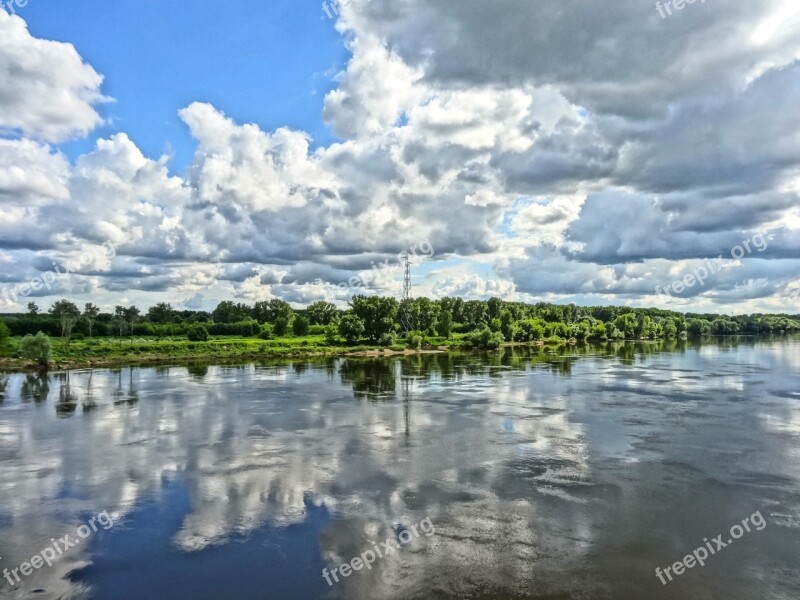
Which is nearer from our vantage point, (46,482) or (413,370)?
(46,482)

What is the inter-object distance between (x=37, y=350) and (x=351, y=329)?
185 feet

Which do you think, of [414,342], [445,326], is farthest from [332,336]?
[445,326]

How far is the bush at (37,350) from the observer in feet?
239

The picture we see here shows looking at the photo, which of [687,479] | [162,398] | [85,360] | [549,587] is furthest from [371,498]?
[85,360]

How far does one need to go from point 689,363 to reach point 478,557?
256 feet

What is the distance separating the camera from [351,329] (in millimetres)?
115438

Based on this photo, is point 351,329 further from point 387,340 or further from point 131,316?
point 131,316

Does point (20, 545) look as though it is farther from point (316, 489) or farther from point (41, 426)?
point (41, 426)

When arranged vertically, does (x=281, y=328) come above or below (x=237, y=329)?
above

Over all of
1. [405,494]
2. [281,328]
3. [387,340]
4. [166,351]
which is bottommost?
[405,494]

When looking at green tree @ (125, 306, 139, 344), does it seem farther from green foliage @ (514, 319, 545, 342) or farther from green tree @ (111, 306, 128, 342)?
green foliage @ (514, 319, 545, 342)

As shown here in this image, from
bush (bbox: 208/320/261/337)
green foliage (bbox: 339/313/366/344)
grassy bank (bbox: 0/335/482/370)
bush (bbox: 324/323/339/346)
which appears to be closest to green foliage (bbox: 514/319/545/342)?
grassy bank (bbox: 0/335/482/370)

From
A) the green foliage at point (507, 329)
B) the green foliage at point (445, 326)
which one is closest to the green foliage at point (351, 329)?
the green foliage at point (445, 326)

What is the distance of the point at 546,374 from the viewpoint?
219 ft
